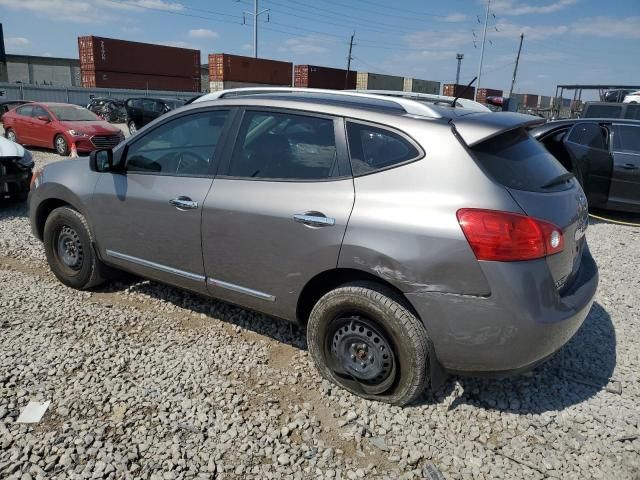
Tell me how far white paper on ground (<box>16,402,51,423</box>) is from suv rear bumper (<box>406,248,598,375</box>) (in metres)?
2.10

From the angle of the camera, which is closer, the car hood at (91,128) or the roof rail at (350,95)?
the roof rail at (350,95)

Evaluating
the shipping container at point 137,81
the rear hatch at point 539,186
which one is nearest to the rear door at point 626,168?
the rear hatch at point 539,186

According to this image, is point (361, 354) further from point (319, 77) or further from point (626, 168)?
point (319, 77)

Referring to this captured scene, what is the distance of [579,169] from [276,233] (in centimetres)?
624

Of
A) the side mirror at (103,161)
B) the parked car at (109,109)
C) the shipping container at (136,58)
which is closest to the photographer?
the side mirror at (103,161)

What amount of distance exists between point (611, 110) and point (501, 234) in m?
12.4

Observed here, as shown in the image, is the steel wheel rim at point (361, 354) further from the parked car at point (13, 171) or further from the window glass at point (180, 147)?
the parked car at point (13, 171)

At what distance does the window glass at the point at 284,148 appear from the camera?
274 centimetres

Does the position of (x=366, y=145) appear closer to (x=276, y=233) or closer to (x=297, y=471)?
(x=276, y=233)

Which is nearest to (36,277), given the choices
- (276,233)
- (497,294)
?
(276,233)

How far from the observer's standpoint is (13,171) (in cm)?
659

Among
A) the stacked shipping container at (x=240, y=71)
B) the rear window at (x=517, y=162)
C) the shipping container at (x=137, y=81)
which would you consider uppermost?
the stacked shipping container at (x=240, y=71)

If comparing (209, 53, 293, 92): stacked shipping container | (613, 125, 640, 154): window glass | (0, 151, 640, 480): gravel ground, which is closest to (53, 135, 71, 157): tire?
(0, 151, 640, 480): gravel ground

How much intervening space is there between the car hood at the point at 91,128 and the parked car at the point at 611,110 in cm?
1249
